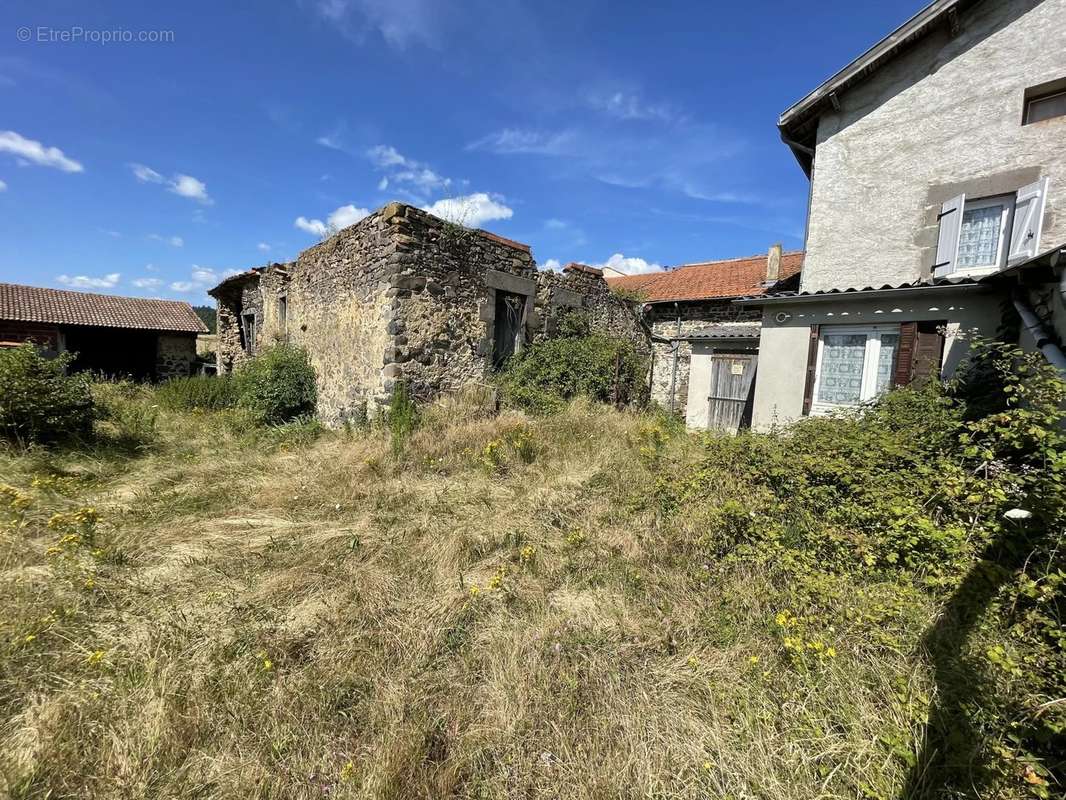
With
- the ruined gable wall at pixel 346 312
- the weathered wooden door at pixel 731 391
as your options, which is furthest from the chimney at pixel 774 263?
the ruined gable wall at pixel 346 312

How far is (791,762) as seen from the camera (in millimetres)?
1662

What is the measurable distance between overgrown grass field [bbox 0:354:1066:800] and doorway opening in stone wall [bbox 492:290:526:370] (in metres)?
4.12

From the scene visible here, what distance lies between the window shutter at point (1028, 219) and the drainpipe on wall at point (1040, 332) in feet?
5.37

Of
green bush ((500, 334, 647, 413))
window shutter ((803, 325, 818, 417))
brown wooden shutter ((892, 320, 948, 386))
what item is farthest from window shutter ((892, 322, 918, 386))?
green bush ((500, 334, 647, 413))

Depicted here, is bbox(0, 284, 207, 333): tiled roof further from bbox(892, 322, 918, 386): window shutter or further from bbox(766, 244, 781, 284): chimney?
bbox(892, 322, 918, 386): window shutter

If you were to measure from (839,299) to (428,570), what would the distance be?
6392mm

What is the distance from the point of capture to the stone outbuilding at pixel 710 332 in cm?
893

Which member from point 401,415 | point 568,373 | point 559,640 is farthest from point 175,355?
point 559,640

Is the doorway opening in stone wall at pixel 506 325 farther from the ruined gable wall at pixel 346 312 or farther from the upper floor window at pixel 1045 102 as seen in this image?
the upper floor window at pixel 1045 102

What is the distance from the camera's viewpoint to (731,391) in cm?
889

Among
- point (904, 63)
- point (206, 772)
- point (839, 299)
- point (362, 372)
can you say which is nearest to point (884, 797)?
point (206, 772)

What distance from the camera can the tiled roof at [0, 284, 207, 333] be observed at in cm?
1545

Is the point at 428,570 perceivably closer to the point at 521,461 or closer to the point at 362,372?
the point at 521,461

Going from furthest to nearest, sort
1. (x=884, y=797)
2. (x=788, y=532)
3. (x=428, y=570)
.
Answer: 1. (x=428, y=570)
2. (x=788, y=532)
3. (x=884, y=797)
